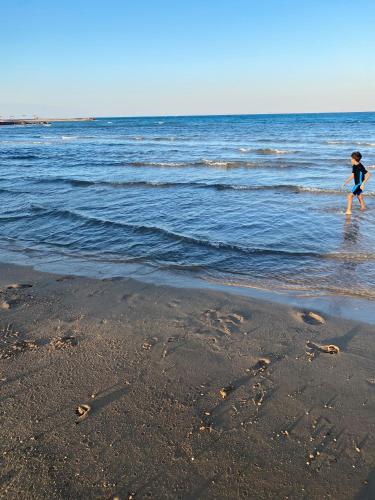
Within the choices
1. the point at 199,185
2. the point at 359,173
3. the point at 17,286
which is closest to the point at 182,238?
the point at 17,286

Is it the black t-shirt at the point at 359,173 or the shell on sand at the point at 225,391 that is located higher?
the black t-shirt at the point at 359,173

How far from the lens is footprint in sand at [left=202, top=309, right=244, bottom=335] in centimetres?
503

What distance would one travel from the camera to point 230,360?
429cm

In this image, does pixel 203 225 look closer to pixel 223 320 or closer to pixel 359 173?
pixel 359 173

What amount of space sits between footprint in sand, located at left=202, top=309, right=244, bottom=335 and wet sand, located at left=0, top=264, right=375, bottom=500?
0.03 metres

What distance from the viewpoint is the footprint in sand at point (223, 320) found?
5.03m

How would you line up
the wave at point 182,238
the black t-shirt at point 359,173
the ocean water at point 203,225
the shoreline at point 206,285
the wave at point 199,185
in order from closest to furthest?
the shoreline at point 206,285
the ocean water at point 203,225
the wave at point 182,238
the black t-shirt at point 359,173
the wave at point 199,185

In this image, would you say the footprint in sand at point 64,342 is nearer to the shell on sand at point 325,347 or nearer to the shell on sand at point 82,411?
the shell on sand at point 82,411

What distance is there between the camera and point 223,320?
207 inches

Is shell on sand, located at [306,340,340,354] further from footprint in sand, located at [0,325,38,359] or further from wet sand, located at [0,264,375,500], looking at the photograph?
footprint in sand, located at [0,325,38,359]

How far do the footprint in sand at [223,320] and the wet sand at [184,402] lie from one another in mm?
28

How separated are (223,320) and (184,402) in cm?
179

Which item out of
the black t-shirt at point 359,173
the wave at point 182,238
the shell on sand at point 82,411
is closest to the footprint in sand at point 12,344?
the shell on sand at point 82,411

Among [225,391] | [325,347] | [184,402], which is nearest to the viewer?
[184,402]
